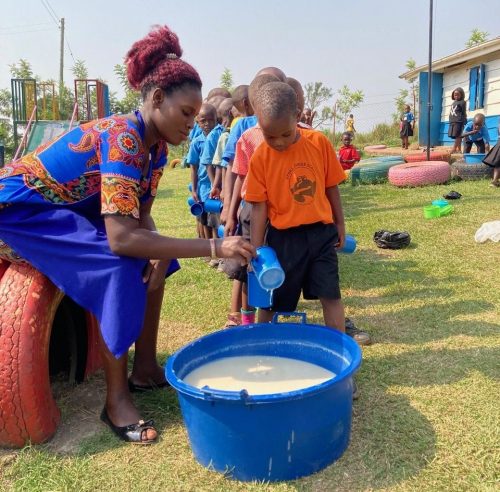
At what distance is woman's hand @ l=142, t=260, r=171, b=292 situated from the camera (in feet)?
7.68

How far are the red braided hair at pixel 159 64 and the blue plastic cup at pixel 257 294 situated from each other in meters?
0.87

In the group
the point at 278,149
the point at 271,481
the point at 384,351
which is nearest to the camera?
the point at 271,481

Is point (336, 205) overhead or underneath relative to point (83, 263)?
overhead

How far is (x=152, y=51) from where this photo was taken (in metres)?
2.22

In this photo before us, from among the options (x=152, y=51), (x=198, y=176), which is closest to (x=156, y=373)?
(x=152, y=51)

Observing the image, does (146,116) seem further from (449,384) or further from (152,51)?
(449,384)

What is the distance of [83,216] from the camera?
92.2 inches

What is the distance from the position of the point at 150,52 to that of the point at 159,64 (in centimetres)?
6

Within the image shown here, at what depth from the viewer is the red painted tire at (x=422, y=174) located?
8.90 metres

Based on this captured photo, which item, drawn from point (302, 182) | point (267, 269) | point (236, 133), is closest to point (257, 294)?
point (267, 269)

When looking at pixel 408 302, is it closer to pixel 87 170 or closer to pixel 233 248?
pixel 233 248

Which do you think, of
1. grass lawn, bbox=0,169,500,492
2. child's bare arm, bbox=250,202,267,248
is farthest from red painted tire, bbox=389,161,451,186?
child's bare arm, bbox=250,202,267,248

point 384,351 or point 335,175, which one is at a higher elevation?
point 335,175

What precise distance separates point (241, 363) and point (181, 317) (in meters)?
1.36
